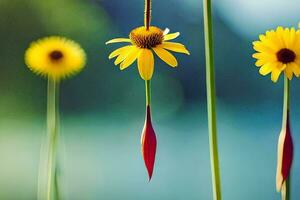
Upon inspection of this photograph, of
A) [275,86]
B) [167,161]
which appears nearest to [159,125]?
[167,161]

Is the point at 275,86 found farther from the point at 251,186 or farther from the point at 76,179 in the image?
the point at 76,179

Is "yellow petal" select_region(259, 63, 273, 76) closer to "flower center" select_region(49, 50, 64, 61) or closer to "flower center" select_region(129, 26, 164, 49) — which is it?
"flower center" select_region(129, 26, 164, 49)

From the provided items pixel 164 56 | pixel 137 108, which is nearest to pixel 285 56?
pixel 164 56

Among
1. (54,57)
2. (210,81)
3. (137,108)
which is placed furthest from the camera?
(137,108)

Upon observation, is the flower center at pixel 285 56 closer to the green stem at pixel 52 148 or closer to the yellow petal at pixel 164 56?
the yellow petal at pixel 164 56

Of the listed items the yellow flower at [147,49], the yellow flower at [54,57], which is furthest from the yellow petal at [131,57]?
the yellow flower at [54,57]

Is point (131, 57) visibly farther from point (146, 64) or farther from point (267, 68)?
point (267, 68)

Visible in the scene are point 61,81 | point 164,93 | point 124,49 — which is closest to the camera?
point 124,49
